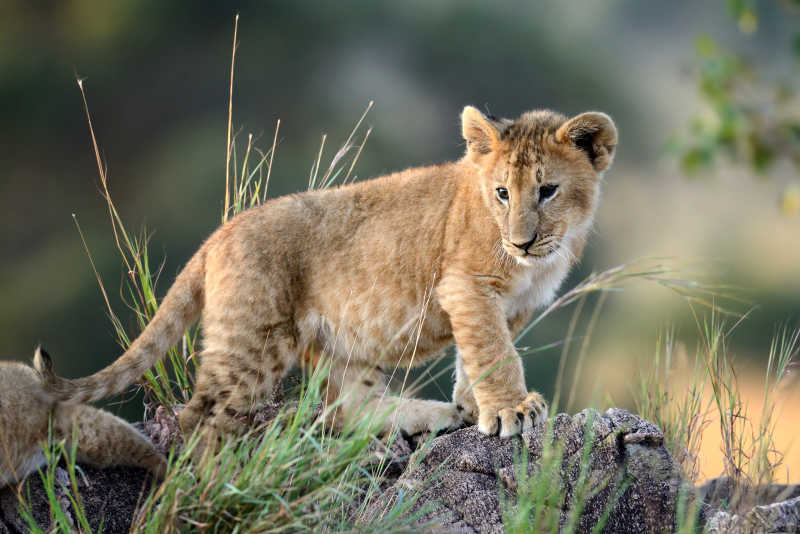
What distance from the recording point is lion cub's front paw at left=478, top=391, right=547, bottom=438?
3.76m

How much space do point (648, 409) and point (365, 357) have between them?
1.45 metres

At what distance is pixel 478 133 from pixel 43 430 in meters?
2.39

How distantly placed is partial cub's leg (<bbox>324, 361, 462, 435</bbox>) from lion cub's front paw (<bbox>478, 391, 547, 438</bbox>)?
447 millimetres

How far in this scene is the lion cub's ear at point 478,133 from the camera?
413 centimetres

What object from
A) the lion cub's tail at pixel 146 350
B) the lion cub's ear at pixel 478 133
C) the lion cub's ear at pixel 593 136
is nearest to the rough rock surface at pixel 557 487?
the lion cub's tail at pixel 146 350

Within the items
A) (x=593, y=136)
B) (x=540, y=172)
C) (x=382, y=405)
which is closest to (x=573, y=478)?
(x=382, y=405)

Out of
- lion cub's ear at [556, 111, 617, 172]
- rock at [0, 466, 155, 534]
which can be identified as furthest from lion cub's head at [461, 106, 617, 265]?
rock at [0, 466, 155, 534]

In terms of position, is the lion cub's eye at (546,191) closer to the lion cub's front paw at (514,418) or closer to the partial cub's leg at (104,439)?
the lion cub's front paw at (514,418)

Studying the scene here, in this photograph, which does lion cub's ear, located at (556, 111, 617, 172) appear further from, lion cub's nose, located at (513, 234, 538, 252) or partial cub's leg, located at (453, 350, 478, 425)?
partial cub's leg, located at (453, 350, 478, 425)

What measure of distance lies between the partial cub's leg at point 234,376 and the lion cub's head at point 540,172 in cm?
124

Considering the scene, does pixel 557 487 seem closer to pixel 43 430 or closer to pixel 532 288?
pixel 532 288

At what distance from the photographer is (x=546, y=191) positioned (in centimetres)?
396

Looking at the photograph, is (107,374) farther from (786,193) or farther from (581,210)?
(786,193)

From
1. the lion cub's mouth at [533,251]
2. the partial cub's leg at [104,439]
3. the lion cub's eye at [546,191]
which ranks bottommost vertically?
the partial cub's leg at [104,439]
